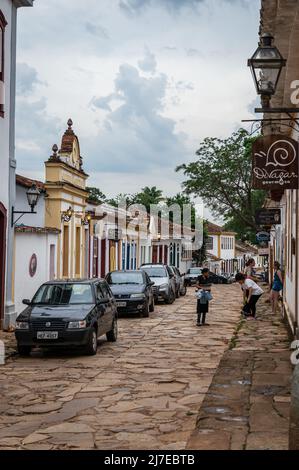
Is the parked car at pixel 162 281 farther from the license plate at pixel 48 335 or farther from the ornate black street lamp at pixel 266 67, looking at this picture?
the ornate black street lamp at pixel 266 67

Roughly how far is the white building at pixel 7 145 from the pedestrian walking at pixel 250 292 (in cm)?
633

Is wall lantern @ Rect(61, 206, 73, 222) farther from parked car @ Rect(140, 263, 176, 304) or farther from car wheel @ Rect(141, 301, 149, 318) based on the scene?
car wheel @ Rect(141, 301, 149, 318)

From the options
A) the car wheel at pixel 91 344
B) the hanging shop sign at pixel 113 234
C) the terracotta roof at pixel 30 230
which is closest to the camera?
the car wheel at pixel 91 344

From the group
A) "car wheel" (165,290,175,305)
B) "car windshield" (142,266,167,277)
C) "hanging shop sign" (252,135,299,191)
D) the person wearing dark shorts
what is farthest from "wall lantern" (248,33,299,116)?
"car windshield" (142,266,167,277)

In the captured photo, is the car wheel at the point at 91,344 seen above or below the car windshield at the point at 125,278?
below

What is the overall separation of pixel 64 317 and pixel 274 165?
4816mm

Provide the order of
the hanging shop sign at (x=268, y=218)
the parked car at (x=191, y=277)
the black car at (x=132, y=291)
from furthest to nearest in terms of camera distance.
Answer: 1. the parked car at (x=191, y=277)
2. the hanging shop sign at (x=268, y=218)
3. the black car at (x=132, y=291)

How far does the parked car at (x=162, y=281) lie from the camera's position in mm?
26516

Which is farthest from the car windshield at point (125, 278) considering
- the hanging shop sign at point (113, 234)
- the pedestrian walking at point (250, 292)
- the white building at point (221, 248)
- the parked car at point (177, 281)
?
the white building at point (221, 248)

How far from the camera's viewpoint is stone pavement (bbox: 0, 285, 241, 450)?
7273 millimetres

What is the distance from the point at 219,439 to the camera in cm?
680

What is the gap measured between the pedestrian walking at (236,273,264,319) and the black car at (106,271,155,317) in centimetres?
311
